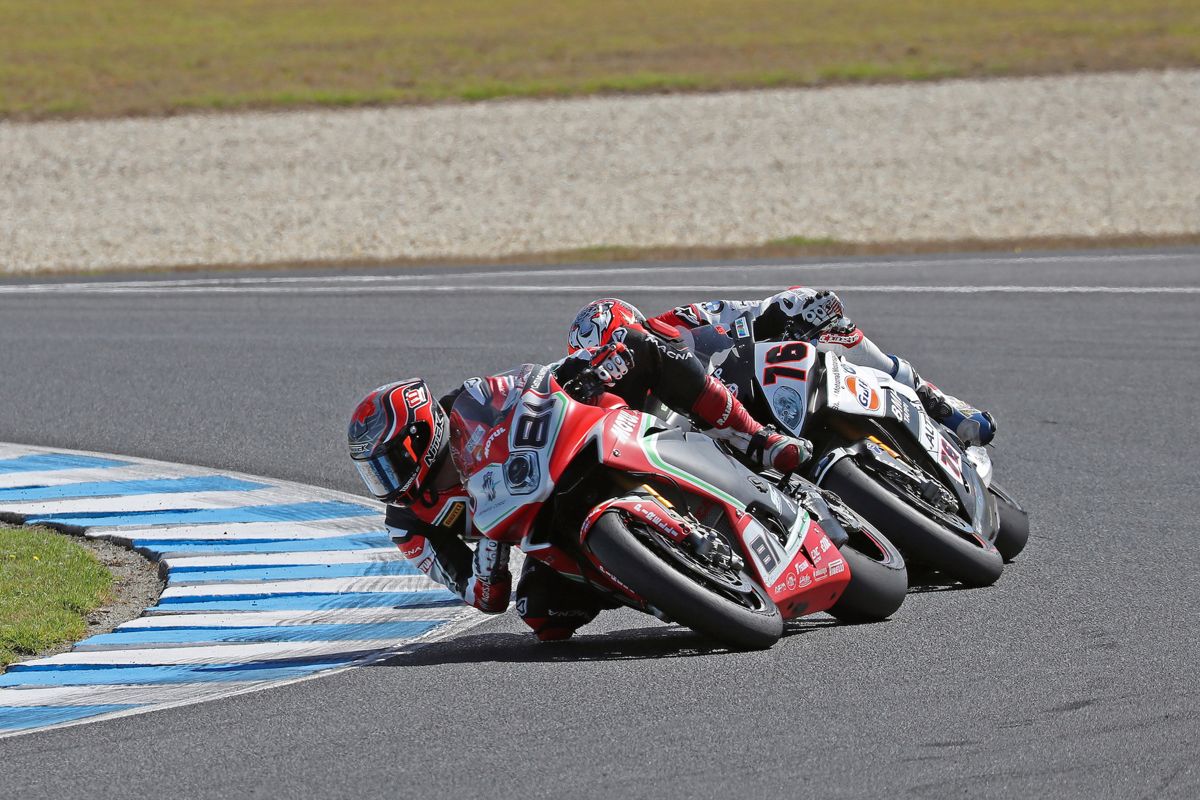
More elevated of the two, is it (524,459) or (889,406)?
(524,459)

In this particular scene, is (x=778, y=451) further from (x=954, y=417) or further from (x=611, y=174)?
(x=611, y=174)

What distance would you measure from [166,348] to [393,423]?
8060 millimetres

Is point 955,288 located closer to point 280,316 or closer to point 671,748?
point 280,316

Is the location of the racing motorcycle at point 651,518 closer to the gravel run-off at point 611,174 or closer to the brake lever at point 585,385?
the brake lever at point 585,385

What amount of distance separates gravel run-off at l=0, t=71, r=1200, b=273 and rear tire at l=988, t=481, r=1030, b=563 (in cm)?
1232

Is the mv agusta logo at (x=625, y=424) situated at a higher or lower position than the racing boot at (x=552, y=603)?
higher

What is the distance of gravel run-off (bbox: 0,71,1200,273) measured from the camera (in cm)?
2106

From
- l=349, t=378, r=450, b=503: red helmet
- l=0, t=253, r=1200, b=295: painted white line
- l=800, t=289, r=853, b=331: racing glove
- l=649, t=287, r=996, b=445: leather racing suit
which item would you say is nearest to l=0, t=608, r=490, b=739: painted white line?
l=349, t=378, r=450, b=503: red helmet

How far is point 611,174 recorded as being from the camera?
25.9 m

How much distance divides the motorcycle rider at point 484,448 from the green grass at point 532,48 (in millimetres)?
25850

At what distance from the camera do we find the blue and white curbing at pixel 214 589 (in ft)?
20.2

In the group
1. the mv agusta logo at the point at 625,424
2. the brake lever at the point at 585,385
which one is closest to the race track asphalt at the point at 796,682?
the mv agusta logo at the point at 625,424

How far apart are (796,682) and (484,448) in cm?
140

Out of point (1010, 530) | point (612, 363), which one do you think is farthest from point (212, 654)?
point (1010, 530)
